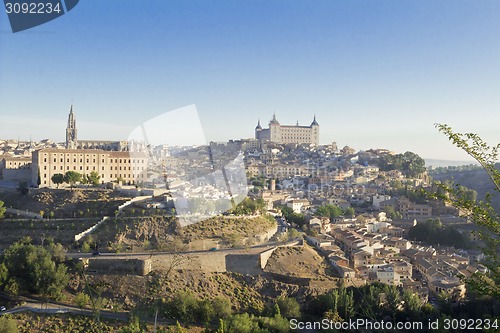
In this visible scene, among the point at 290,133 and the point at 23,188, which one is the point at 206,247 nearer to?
the point at 23,188

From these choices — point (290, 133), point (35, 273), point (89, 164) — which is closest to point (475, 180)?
point (290, 133)

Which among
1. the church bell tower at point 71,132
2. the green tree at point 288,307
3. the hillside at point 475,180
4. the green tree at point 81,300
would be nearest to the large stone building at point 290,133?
the hillside at point 475,180

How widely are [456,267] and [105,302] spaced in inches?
510

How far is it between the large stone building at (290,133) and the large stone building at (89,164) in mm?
39787

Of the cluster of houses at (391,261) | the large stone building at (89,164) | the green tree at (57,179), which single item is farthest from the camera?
the large stone building at (89,164)

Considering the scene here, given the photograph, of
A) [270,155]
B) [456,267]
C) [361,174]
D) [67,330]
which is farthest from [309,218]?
[270,155]

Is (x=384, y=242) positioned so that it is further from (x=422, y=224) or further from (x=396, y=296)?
(x=396, y=296)

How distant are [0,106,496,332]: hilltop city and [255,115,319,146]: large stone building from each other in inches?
1362

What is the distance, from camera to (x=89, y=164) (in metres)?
22.0

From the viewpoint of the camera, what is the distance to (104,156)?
73.3ft

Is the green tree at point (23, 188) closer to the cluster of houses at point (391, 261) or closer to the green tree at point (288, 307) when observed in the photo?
the cluster of houses at point (391, 261)

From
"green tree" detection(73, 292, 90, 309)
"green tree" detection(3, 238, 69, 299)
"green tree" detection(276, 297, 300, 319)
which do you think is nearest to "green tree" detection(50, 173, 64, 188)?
"green tree" detection(3, 238, 69, 299)

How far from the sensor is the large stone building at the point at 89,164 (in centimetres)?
2062

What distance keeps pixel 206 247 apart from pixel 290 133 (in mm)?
49535
